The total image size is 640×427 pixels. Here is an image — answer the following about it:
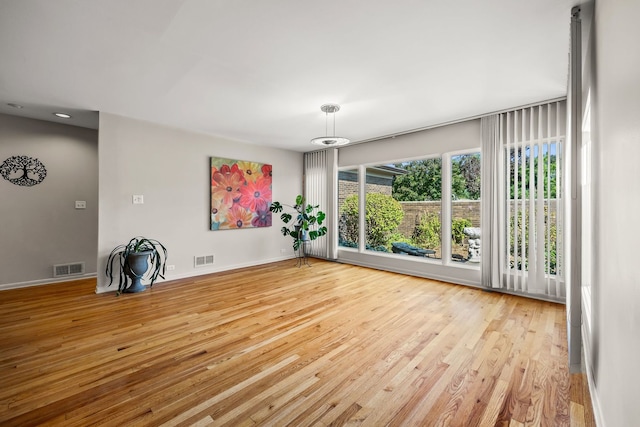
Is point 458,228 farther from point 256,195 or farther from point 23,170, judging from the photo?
point 23,170

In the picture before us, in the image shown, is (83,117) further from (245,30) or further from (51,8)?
(245,30)

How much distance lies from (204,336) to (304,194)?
14.9ft

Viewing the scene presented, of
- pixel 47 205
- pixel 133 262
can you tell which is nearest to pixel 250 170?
pixel 133 262

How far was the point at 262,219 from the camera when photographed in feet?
19.2

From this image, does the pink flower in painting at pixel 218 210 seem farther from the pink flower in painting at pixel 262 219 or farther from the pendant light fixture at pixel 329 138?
the pendant light fixture at pixel 329 138

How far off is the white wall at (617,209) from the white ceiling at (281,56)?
0.84 meters

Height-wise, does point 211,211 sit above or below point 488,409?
above

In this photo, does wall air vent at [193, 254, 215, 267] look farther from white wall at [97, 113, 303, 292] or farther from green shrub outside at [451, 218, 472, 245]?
green shrub outside at [451, 218, 472, 245]

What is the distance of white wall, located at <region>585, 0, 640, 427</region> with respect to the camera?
944 mm

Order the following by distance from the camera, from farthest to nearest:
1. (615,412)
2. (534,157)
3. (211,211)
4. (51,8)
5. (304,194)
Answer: (304,194) < (211,211) < (534,157) < (51,8) < (615,412)

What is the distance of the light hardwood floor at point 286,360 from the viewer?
163cm

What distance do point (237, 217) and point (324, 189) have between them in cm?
207

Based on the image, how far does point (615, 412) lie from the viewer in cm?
118

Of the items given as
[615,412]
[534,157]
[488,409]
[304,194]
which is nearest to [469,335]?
[488,409]
